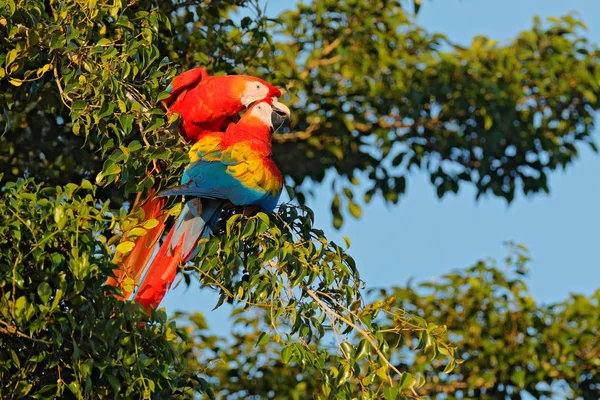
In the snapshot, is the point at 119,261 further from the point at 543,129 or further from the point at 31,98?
the point at 543,129

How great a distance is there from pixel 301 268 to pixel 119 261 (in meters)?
0.45

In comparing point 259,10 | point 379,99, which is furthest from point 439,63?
point 259,10

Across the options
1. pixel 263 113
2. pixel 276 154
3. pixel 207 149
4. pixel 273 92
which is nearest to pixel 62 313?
pixel 207 149

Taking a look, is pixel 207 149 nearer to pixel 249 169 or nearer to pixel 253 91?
pixel 249 169

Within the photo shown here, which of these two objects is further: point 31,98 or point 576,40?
point 576,40

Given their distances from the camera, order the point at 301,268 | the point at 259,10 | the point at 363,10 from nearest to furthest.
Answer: the point at 301,268 → the point at 259,10 → the point at 363,10

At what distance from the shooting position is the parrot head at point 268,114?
3.12m

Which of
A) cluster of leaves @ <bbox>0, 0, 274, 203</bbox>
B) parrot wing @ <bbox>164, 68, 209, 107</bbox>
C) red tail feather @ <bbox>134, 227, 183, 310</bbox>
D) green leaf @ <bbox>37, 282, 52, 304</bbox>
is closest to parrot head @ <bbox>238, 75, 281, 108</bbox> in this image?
parrot wing @ <bbox>164, 68, 209, 107</bbox>

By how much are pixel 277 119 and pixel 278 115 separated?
0.05 feet

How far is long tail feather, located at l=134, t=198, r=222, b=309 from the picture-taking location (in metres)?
2.86

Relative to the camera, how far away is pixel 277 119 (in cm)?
315

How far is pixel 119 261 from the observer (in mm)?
2643

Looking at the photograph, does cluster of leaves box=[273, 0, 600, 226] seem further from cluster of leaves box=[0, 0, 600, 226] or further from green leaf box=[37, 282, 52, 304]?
green leaf box=[37, 282, 52, 304]

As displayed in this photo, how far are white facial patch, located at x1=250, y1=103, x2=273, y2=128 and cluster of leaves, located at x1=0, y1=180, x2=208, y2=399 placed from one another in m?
0.72
